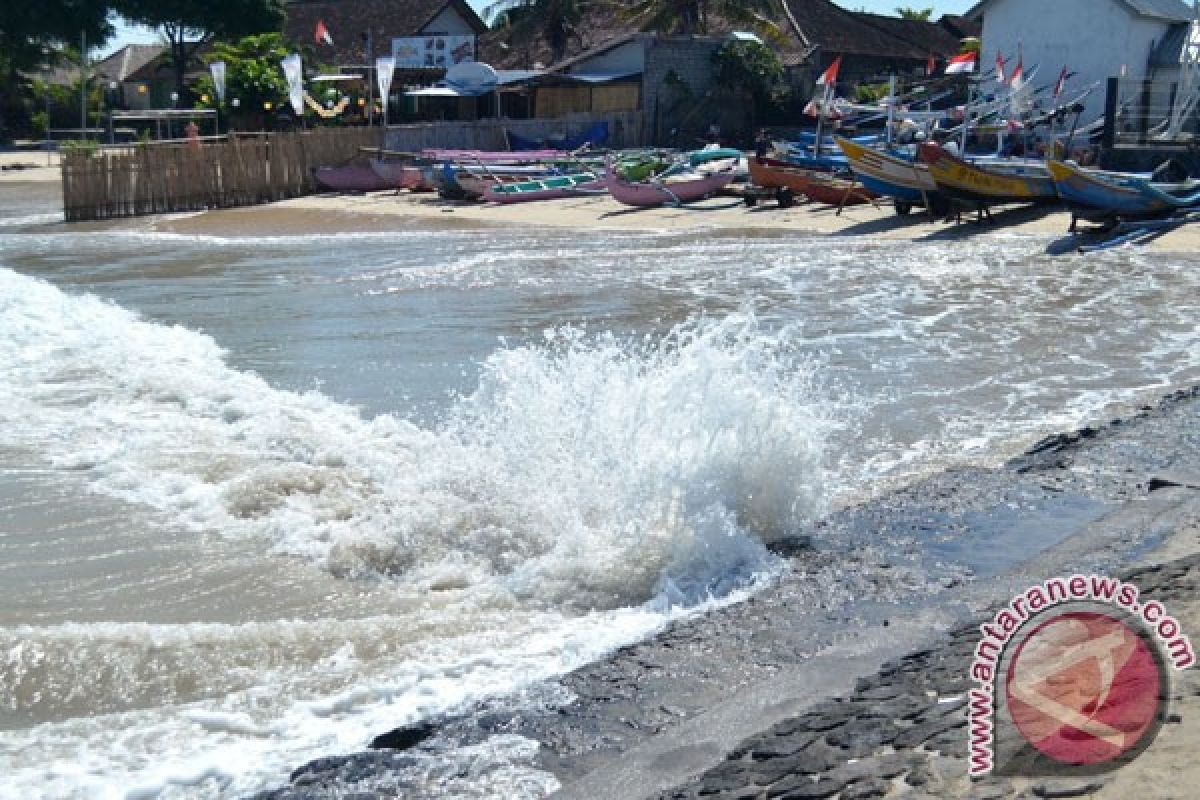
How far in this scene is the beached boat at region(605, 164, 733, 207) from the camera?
97.8ft

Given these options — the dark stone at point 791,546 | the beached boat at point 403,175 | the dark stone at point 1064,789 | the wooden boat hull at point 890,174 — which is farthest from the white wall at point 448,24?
the dark stone at point 1064,789

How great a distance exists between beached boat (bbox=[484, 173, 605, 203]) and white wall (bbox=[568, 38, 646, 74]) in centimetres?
1091

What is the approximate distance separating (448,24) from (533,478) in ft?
162

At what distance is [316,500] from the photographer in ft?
28.3

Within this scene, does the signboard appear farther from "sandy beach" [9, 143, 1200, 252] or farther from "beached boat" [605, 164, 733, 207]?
"beached boat" [605, 164, 733, 207]

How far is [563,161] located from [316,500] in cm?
2710

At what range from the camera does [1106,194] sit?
2297 cm

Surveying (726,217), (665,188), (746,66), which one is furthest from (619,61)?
(726,217)

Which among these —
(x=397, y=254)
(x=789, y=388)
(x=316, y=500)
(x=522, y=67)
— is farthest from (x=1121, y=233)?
(x=522, y=67)

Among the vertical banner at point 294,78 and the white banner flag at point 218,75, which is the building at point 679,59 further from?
the vertical banner at point 294,78

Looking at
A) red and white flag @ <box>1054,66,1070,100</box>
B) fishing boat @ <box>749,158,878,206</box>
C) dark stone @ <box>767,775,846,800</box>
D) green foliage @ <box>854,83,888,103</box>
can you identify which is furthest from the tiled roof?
dark stone @ <box>767,775,846,800</box>

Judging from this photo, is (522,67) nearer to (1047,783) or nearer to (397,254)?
(397,254)

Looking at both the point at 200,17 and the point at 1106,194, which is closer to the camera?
the point at 1106,194

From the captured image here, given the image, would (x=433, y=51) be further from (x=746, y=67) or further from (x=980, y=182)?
(x=980, y=182)
